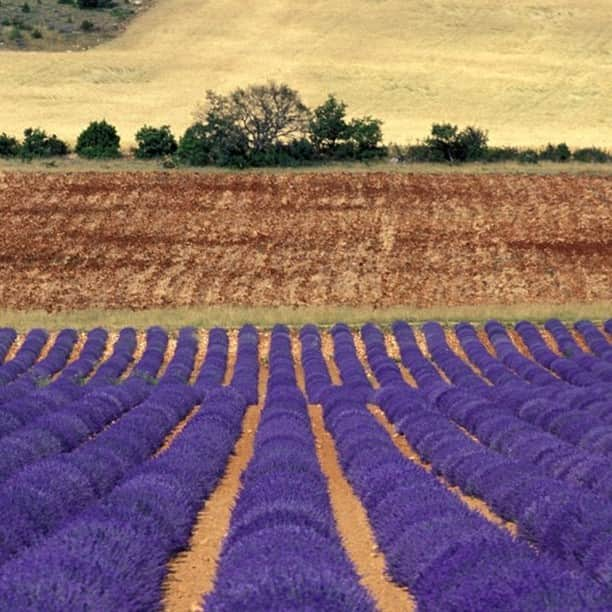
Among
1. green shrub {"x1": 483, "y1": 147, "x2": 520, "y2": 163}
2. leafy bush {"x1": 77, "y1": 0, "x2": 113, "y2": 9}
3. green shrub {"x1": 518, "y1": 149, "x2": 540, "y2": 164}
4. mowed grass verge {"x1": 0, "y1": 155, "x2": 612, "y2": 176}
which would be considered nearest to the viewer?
mowed grass verge {"x1": 0, "y1": 155, "x2": 612, "y2": 176}

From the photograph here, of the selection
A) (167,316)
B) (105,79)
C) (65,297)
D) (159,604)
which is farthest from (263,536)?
(105,79)

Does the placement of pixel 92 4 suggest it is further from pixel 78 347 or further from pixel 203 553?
pixel 203 553

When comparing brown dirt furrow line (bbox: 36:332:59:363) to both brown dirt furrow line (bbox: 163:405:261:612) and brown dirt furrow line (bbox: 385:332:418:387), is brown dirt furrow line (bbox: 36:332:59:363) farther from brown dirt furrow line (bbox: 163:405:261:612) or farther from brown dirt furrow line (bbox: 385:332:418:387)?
brown dirt furrow line (bbox: 163:405:261:612)

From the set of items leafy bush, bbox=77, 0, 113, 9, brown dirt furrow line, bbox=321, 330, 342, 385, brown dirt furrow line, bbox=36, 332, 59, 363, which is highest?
leafy bush, bbox=77, 0, 113, 9

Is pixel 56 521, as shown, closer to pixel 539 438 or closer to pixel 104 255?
pixel 539 438

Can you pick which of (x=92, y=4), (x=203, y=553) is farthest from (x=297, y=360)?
(x=92, y=4)

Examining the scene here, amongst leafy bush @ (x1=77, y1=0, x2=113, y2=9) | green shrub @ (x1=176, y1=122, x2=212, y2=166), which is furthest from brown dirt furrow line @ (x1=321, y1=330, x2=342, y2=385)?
leafy bush @ (x1=77, y1=0, x2=113, y2=9)
